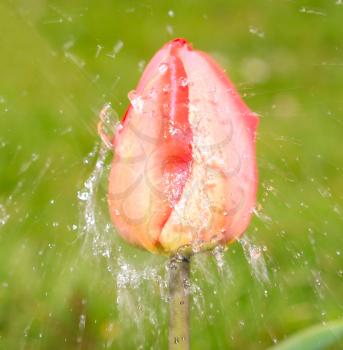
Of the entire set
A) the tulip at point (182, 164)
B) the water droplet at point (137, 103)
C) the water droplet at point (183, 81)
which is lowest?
the tulip at point (182, 164)

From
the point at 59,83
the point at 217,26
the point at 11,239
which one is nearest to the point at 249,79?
the point at 217,26

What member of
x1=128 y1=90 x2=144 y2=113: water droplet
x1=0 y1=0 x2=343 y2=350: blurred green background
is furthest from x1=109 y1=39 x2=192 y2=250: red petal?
x1=0 y1=0 x2=343 y2=350: blurred green background

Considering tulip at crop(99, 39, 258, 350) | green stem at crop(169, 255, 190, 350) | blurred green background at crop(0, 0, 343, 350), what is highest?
tulip at crop(99, 39, 258, 350)

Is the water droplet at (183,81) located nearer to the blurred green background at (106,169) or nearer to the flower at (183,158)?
the flower at (183,158)

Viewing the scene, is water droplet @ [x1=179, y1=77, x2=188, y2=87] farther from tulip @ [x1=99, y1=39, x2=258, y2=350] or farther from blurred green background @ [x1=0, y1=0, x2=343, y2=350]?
blurred green background @ [x1=0, y1=0, x2=343, y2=350]

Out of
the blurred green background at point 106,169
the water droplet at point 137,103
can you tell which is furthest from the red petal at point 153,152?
the blurred green background at point 106,169

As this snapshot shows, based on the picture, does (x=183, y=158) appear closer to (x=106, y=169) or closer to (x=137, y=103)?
(x=137, y=103)

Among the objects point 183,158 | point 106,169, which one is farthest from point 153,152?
point 106,169
